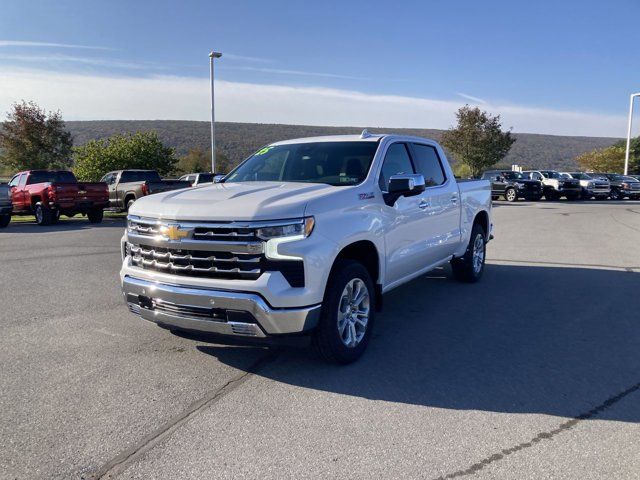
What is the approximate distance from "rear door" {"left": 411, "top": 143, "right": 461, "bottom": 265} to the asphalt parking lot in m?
0.74

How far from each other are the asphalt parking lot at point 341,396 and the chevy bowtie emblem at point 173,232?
886 mm

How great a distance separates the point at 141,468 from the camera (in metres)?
3.06

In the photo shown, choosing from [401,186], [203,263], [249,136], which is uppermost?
[249,136]

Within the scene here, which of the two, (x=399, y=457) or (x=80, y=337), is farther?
(x=80, y=337)

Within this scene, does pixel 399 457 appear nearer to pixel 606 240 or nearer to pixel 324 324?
pixel 324 324

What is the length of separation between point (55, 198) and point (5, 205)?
1.58 m

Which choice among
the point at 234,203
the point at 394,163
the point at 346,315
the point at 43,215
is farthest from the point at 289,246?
the point at 43,215

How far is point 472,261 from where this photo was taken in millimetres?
7922

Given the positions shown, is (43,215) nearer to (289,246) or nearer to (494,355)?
(289,246)

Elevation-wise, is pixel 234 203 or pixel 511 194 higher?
pixel 234 203

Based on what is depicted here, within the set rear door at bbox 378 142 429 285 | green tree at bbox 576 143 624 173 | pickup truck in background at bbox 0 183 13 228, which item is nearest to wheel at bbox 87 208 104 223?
pickup truck in background at bbox 0 183 13 228

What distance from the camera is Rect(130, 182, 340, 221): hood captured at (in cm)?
413

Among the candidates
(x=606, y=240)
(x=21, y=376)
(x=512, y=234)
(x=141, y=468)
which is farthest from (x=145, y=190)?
(x=141, y=468)

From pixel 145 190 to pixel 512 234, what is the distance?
43.0ft
